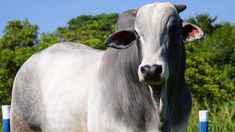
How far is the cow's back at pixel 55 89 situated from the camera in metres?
5.11

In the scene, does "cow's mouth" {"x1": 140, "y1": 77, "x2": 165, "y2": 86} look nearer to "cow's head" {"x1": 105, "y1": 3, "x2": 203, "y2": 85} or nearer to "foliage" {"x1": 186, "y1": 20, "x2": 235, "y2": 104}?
"cow's head" {"x1": 105, "y1": 3, "x2": 203, "y2": 85}

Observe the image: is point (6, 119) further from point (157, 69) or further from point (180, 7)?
point (157, 69)

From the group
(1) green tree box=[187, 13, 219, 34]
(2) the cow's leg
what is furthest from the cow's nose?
(1) green tree box=[187, 13, 219, 34]

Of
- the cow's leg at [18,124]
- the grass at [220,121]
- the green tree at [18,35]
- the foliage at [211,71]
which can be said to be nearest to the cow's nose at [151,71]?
the cow's leg at [18,124]

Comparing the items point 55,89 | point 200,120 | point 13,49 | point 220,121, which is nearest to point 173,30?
point 55,89

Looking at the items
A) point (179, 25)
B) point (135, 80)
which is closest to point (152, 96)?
point (135, 80)

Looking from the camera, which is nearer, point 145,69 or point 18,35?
point 145,69

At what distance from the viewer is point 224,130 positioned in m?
8.52

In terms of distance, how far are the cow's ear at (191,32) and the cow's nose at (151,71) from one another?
0.65 m

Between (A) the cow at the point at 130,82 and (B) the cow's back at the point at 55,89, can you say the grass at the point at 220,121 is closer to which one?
(B) the cow's back at the point at 55,89

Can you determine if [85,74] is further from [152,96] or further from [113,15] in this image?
[113,15]

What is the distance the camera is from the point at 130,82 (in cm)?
451

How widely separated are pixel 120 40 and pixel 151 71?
64 centimetres

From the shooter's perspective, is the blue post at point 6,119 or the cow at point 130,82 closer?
the cow at point 130,82
